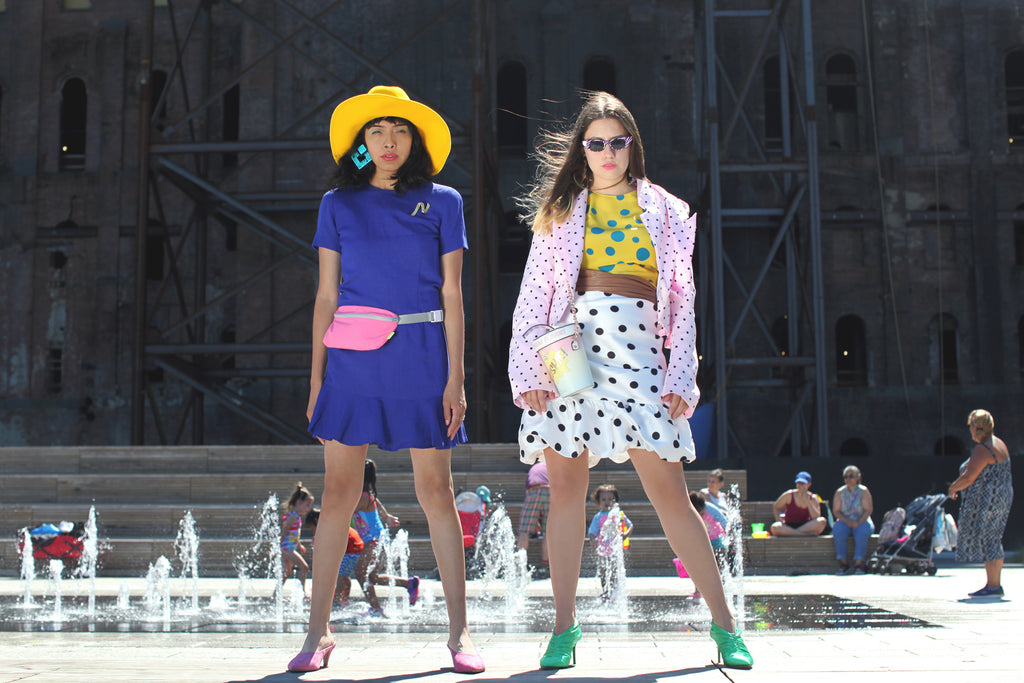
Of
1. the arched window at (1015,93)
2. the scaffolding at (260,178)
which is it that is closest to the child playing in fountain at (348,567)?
the scaffolding at (260,178)

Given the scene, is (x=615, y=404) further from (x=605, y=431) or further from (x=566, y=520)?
(x=566, y=520)

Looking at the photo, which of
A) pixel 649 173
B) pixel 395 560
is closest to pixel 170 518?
pixel 395 560

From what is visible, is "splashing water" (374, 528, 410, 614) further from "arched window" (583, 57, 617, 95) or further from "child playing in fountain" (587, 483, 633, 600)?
"arched window" (583, 57, 617, 95)

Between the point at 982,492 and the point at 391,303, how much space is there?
6.51 metres

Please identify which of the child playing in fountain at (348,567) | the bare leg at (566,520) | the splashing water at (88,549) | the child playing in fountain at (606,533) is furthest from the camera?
the splashing water at (88,549)

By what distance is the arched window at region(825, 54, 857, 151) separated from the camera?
24.0 meters

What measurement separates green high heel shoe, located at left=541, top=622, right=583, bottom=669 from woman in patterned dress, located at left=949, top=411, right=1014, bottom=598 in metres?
5.84

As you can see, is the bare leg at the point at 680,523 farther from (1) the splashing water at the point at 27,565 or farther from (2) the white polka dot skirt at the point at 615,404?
(1) the splashing water at the point at 27,565

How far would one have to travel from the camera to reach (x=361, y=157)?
3982 millimetres

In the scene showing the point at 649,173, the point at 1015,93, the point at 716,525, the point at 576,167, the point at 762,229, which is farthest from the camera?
the point at 1015,93

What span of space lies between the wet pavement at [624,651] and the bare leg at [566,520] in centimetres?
29

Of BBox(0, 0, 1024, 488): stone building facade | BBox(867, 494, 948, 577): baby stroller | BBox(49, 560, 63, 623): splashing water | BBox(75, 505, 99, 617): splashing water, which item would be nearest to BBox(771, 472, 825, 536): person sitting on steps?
BBox(867, 494, 948, 577): baby stroller

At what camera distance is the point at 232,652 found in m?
4.12

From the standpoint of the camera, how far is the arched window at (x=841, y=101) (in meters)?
24.0
